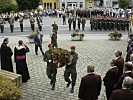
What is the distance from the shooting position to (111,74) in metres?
9.28

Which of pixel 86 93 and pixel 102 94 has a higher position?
pixel 86 93

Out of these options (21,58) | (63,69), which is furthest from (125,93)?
(63,69)

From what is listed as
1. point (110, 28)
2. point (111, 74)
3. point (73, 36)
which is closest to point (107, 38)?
point (73, 36)

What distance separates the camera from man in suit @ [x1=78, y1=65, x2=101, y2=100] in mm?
8508

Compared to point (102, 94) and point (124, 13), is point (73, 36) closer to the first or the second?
point (102, 94)

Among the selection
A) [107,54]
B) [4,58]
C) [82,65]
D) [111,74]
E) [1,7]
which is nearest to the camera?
[111,74]

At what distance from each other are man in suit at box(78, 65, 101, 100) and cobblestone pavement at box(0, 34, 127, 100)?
220cm

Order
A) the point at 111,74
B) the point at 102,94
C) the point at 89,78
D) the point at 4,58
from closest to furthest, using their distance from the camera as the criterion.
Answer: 1. the point at 89,78
2. the point at 111,74
3. the point at 102,94
4. the point at 4,58

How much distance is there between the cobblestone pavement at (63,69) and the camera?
11148mm

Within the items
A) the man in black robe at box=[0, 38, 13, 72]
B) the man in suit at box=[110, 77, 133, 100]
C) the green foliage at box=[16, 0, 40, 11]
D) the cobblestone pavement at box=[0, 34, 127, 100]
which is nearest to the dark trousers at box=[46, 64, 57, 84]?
the cobblestone pavement at box=[0, 34, 127, 100]

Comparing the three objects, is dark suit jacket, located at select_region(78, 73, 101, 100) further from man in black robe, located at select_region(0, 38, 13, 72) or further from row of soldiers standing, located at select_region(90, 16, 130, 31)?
row of soldiers standing, located at select_region(90, 16, 130, 31)

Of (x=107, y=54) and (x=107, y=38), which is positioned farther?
(x=107, y=38)

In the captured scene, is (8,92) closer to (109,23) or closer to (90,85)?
(90,85)

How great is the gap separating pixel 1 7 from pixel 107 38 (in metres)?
24.5
